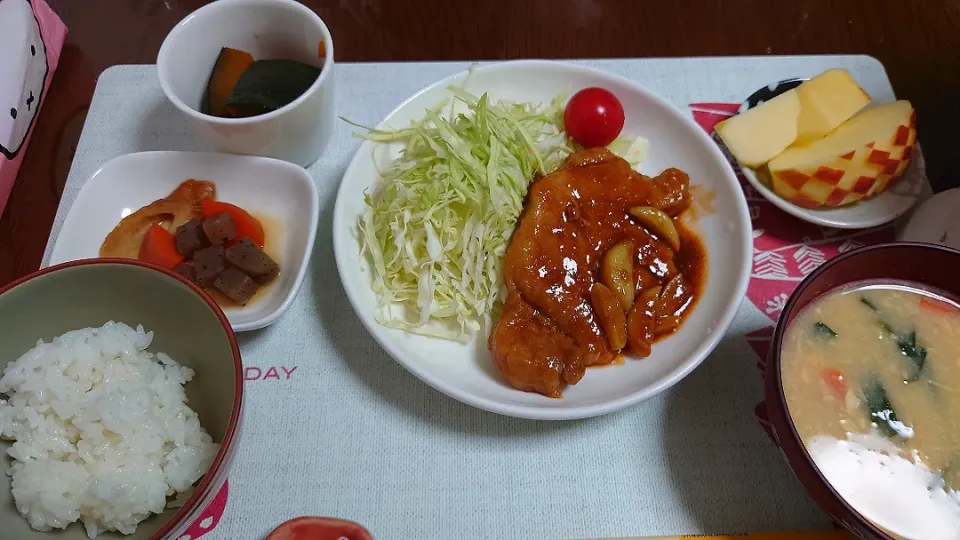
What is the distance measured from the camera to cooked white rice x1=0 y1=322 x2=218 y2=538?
1.55 meters

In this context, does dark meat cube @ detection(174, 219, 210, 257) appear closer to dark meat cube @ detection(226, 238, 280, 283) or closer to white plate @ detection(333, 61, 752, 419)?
dark meat cube @ detection(226, 238, 280, 283)

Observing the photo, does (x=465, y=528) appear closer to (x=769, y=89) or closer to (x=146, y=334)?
(x=146, y=334)

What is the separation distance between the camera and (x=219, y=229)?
2137mm

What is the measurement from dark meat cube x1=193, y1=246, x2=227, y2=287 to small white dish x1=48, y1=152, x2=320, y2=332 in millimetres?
146

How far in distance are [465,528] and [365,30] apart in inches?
88.8

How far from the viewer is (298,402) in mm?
1979

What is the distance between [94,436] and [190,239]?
0.74 meters

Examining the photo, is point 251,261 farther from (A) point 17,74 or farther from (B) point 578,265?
(A) point 17,74

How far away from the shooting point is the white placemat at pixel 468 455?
5.87 ft

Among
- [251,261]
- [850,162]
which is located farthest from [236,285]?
[850,162]

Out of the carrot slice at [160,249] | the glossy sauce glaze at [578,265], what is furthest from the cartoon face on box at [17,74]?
the glossy sauce glaze at [578,265]

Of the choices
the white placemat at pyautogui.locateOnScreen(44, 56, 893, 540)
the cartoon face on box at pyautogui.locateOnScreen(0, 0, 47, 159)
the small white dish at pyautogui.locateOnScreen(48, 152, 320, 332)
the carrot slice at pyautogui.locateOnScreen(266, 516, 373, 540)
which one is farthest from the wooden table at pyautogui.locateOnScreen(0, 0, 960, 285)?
the carrot slice at pyautogui.locateOnScreen(266, 516, 373, 540)

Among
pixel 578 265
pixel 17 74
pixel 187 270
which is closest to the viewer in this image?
pixel 578 265

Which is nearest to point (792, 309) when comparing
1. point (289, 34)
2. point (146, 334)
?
point (146, 334)
